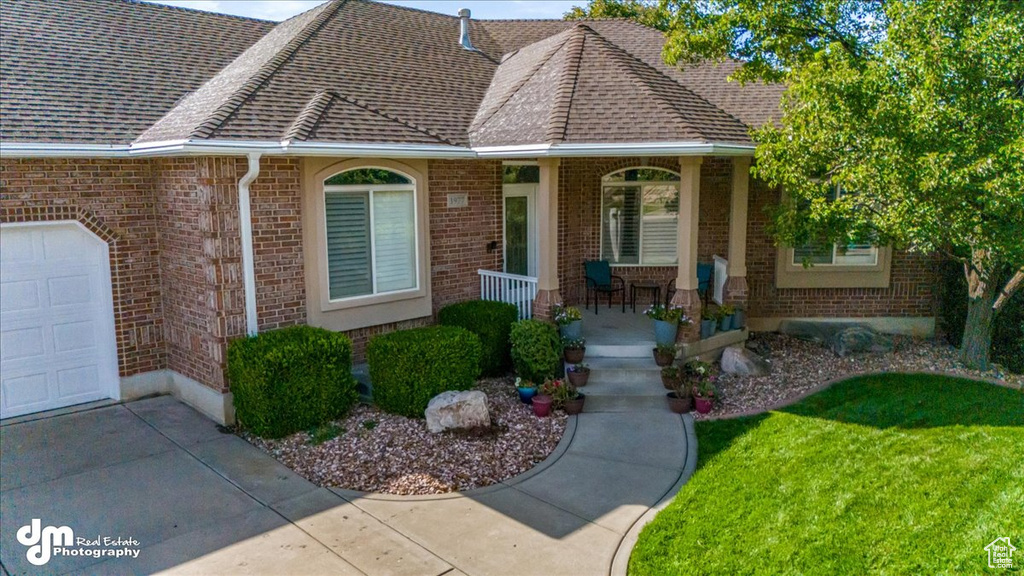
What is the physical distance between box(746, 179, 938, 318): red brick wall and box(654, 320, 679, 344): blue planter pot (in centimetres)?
306

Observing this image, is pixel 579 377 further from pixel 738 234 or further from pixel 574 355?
pixel 738 234

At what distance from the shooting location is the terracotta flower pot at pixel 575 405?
8.95m

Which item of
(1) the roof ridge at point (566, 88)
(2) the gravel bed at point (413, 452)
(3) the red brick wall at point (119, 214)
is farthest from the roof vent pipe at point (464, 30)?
(2) the gravel bed at point (413, 452)

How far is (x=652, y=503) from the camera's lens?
6.71m

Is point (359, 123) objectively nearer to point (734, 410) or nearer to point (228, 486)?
point (228, 486)

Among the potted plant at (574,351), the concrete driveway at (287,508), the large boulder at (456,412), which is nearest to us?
the concrete driveway at (287,508)

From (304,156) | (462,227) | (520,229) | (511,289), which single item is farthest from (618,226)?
(304,156)

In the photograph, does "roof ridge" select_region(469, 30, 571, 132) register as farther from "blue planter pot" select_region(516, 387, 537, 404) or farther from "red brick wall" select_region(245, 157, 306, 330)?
"blue planter pot" select_region(516, 387, 537, 404)

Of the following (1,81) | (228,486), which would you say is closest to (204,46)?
(1,81)

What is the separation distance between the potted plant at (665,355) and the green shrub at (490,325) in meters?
2.07

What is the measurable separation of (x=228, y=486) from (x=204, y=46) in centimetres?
807

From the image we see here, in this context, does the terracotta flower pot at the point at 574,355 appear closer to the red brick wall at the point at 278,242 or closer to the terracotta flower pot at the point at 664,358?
the terracotta flower pot at the point at 664,358

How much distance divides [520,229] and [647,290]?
8.20ft

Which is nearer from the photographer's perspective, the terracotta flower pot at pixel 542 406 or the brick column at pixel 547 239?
the terracotta flower pot at pixel 542 406
